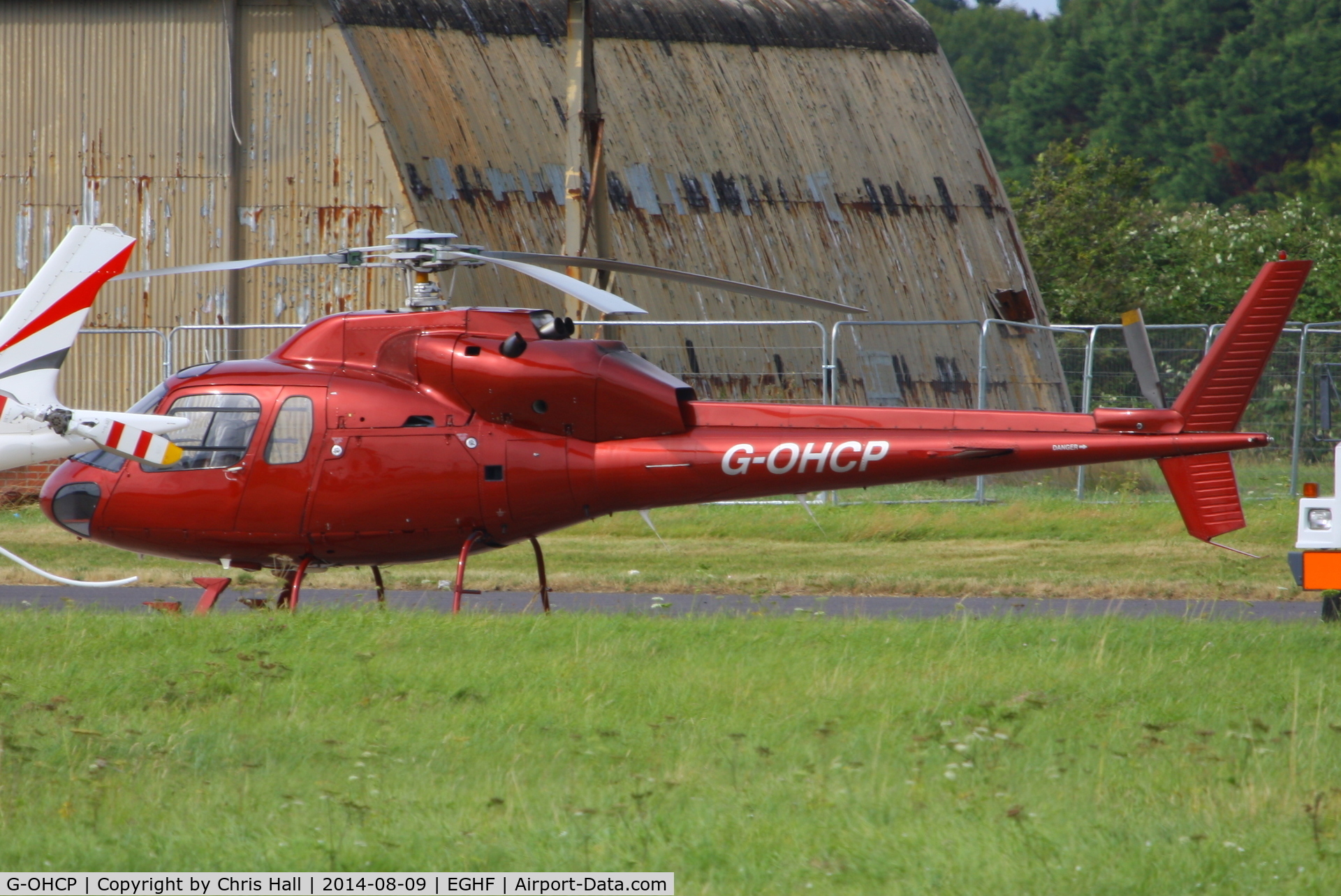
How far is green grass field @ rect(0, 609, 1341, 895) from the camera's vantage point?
5824 mm

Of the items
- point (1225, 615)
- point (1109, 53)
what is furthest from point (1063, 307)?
point (1109, 53)

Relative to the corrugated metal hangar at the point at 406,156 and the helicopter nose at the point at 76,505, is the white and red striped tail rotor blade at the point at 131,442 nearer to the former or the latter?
the helicopter nose at the point at 76,505

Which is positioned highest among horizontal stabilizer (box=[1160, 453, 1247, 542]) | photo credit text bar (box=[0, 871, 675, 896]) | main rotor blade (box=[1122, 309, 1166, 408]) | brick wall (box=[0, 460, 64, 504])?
main rotor blade (box=[1122, 309, 1166, 408])

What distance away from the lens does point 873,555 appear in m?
17.0

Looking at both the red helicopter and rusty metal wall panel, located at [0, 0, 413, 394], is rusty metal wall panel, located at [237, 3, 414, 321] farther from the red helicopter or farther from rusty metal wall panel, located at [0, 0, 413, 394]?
the red helicopter

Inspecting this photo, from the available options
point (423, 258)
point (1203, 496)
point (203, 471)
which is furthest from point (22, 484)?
point (1203, 496)

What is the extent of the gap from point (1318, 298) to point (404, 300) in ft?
79.1

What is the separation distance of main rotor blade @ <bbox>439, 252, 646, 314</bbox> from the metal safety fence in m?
8.16

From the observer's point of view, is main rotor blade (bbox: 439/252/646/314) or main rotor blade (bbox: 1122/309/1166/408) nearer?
main rotor blade (bbox: 439/252/646/314)

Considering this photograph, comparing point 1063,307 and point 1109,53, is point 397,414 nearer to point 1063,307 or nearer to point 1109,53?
point 1063,307

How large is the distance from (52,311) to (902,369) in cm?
1638

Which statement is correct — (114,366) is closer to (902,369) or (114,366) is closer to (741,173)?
(741,173)

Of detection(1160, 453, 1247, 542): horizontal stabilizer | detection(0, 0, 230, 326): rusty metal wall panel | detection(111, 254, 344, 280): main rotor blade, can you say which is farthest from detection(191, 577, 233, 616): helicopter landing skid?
detection(0, 0, 230, 326): rusty metal wall panel

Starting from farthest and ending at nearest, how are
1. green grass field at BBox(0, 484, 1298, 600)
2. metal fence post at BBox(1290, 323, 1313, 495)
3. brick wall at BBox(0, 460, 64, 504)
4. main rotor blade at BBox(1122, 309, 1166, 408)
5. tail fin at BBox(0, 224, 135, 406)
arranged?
brick wall at BBox(0, 460, 64, 504) < metal fence post at BBox(1290, 323, 1313, 495) < green grass field at BBox(0, 484, 1298, 600) < tail fin at BBox(0, 224, 135, 406) < main rotor blade at BBox(1122, 309, 1166, 408)
